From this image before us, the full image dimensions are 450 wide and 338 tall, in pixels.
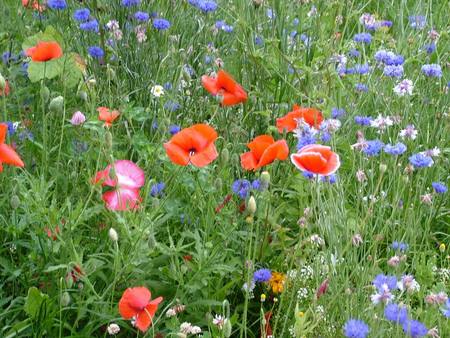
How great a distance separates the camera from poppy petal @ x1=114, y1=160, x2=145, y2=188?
2148mm

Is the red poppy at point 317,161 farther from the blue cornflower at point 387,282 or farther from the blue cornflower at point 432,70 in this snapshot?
the blue cornflower at point 432,70

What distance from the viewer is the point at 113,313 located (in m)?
2.05

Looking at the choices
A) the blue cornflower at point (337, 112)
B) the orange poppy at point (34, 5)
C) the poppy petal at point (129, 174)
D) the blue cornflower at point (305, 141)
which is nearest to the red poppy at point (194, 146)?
the poppy petal at point (129, 174)

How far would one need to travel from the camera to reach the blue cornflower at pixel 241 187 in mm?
2400

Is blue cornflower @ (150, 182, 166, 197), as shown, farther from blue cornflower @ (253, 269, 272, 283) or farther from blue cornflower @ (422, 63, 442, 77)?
blue cornflower @ (422, 63, 442, 77)

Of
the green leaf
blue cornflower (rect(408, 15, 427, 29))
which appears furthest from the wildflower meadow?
blue cornflower (rect(408, 15, 427, 29))

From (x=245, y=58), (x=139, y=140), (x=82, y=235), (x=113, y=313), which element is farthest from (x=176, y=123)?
(x=113, y=313)

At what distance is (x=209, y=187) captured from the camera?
7.50ft

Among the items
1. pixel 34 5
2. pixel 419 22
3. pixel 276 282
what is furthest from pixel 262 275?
pixel 419 22

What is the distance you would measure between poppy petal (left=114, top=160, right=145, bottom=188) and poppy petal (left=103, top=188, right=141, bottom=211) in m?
0.02

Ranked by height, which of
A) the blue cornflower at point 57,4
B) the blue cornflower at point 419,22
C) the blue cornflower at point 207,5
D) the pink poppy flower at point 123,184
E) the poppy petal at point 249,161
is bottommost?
the blue cornflower at point 419,22

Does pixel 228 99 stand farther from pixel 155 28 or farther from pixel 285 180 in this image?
pixel 155 28

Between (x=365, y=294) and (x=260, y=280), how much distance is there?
0.28m

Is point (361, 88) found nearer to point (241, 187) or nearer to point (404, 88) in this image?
point (404, 88)
